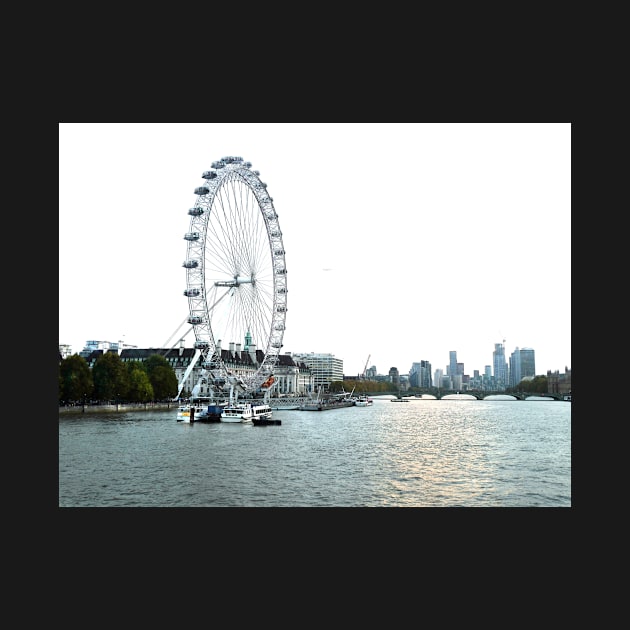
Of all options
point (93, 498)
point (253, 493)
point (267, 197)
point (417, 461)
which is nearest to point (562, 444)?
point (417, 461)

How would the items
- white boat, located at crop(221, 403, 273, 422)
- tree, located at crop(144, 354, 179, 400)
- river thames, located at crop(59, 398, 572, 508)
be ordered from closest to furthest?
river thames, located at crop(59, 398, 572, 508), white boat, located at crop(221, 403, 273, 422), tree, located at crop(144, 354, 179, 400)

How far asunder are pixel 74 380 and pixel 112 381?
16.0ft

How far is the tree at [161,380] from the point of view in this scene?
174 feet

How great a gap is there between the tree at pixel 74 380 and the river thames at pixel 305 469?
32.9 feet

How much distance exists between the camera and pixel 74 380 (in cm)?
3897

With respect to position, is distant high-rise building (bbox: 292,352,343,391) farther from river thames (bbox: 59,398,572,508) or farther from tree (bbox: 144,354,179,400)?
river thames (bbox: 59,398,572,508)

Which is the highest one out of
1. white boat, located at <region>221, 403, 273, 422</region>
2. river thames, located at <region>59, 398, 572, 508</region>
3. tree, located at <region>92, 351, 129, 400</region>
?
tree, located at <region>92, 351, 129, 400</region>

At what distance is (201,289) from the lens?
3275 cm

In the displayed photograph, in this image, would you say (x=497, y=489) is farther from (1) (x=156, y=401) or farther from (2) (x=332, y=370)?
(2) (x=332, y=370)

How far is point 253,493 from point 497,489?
5.73 metres

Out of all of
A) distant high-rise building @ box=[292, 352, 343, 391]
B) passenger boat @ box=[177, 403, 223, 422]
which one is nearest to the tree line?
passenger boat @ box=[177, 403, 223, 422]

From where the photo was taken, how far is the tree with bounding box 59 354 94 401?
127ft

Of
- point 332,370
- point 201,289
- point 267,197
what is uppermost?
point 267,197

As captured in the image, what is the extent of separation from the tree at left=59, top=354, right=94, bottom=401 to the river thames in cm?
1002
